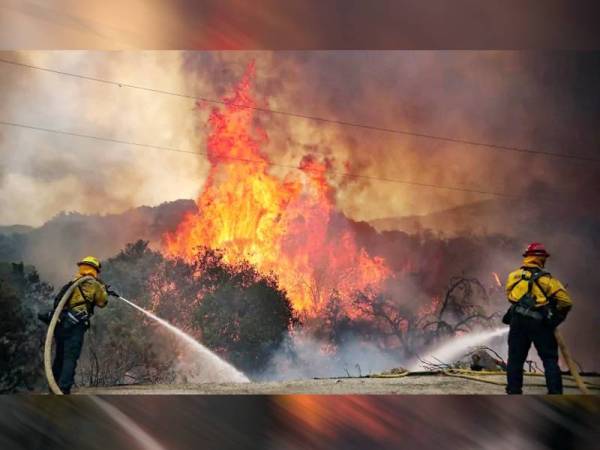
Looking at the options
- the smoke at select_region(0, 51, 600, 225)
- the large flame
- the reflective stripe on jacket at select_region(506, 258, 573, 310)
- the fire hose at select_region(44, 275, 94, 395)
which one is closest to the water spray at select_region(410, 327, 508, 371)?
the large flame

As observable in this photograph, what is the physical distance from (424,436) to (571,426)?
1.17 m

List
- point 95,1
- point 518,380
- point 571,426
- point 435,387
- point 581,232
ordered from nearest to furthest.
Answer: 1. point 571,426
2. point 95,1
3. point 518,380
4. point 435,387
5. point 581,232

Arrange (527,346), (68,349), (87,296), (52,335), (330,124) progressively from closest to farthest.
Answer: (527,346)
(52,335)
(68,349)
(87,296)
(330,124)

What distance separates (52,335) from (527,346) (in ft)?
17.8

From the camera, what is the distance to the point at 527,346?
24.7 feet

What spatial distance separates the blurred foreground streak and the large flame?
13.2 m

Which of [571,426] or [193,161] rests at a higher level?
[193,161]

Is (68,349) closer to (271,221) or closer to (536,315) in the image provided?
(536,315)

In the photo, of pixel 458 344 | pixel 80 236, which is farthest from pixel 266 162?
pixel 458 344

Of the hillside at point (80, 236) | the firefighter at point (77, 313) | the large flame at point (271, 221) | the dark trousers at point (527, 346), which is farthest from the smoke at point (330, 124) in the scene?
the dark trousers at point (527, 346)

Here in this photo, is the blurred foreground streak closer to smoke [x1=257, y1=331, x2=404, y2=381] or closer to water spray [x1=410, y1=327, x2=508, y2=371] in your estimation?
smoke [x1=257, y1=331, x2=404, y2=381]

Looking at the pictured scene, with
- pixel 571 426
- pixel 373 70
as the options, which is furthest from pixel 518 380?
pixel 373 70

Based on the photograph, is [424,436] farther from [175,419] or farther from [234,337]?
[234,337]

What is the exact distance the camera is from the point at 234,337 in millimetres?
18344
